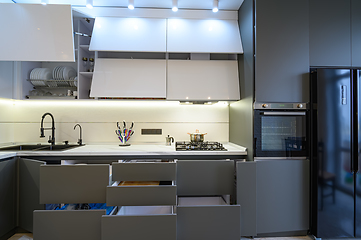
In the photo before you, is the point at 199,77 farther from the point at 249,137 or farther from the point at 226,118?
the point at 249,137

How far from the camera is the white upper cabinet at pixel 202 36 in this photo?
2326 mm

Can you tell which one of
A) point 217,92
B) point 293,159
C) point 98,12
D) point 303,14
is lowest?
point 293,159

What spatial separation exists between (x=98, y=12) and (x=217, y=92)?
5.68ft

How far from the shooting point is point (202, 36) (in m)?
2.36

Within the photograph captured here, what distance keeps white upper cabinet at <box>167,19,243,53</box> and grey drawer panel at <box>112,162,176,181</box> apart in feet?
4.45

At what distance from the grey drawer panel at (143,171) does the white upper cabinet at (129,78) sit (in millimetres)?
919

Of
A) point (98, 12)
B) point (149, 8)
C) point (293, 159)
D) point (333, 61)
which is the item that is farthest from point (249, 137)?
point (98, 12)

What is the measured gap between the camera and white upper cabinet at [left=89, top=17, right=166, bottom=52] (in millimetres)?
2289

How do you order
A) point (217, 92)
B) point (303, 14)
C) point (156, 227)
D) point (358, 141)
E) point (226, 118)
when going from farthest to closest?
1. point (226, 118)
2. point (217, 92)
3. point (303, 14)
4. point (358, 141)
5. point (156, 227)

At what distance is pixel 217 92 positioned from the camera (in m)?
2.36

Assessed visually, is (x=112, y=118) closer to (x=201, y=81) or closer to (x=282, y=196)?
(x=201, y=81)

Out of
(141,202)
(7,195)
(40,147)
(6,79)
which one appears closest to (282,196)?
(141,202)

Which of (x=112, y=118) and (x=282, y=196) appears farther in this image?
(x=112, y=118)

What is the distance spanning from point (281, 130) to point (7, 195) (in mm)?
2714
